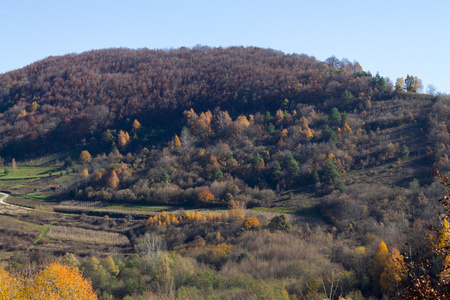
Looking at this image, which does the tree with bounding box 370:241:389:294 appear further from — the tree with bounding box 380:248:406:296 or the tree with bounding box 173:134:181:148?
the tree with bounding box 173:134:181:148

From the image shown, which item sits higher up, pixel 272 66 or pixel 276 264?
pixel 272 66

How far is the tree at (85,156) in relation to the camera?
8531cm

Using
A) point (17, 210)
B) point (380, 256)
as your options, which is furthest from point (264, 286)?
point (17, 210)

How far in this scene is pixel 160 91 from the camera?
107 meters

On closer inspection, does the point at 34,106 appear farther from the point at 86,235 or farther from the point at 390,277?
the point at 390,277

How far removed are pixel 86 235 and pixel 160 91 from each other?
59557mm

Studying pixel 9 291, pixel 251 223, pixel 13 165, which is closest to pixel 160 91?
pixel 13 165

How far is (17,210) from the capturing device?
6241 centimetres

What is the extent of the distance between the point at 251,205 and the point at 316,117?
94.6 ft

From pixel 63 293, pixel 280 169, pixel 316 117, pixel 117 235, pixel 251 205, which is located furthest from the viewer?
pixel 316 117

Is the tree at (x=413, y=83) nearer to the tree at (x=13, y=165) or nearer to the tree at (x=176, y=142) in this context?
the tree at (x=176, y=142)

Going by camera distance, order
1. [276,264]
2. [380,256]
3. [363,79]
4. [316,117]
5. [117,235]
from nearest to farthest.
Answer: [380,256] < [276,264] < [117,235] < [316,117] < [363,79]

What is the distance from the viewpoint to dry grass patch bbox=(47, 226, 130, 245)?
54.1 meters

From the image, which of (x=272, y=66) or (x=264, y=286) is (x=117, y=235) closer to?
(x=264, y=286)
